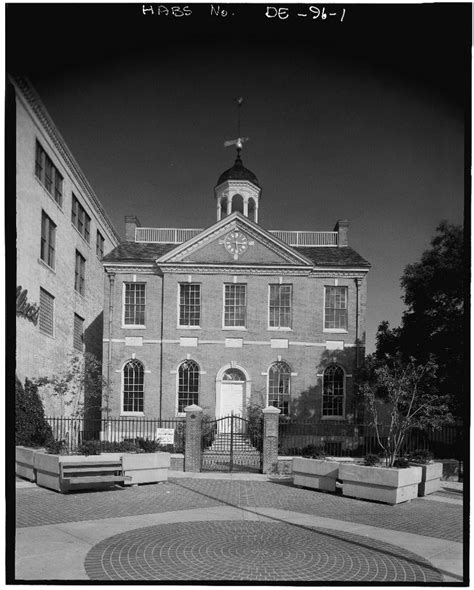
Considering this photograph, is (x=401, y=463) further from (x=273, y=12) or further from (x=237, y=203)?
(x=237, y=203)

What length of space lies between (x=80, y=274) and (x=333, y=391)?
1340 centimetres

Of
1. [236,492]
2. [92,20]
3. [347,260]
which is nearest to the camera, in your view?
[92,20]

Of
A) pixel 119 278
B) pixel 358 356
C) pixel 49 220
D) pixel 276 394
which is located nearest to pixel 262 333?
pixel 276 394

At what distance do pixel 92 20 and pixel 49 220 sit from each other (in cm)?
1569

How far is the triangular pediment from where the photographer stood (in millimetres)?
25219

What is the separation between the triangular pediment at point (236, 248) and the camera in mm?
25219

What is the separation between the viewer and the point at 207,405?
24609mm

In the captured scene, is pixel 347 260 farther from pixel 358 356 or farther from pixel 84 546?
pixel 84 546

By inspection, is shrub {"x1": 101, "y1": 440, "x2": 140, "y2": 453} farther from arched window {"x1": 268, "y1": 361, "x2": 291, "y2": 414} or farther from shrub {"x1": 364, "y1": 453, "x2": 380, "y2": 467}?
arched window {"x1": 268, "y1": 361, "x2": 291, "y2": 414}

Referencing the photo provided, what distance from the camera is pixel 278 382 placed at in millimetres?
24953

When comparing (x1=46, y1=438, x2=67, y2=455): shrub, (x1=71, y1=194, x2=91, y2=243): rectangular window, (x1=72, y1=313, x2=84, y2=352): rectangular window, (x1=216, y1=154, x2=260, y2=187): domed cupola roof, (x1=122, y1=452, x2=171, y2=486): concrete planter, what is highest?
(x1=216, y1=154, x2=260, y2=187): domed cupola roof

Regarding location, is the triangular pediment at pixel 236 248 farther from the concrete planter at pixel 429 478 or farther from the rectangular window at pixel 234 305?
the concrete planter at pixel 429 478

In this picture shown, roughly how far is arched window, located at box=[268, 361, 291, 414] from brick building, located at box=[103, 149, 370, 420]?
47 millimetres

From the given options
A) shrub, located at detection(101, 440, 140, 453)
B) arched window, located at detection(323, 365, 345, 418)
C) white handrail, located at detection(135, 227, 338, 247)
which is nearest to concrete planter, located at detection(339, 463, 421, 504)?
shrub, located at detection(101, 440, 140, 453)
